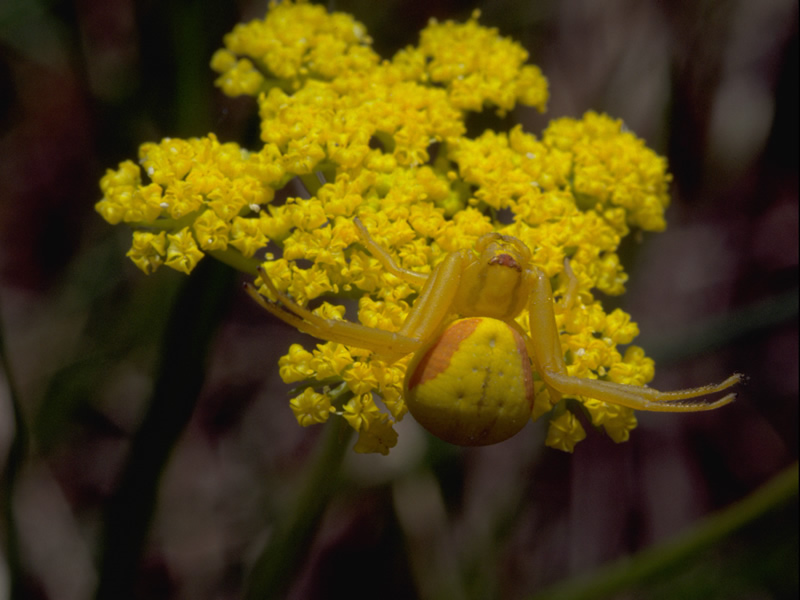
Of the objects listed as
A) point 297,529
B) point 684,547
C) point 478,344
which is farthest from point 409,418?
point 478,344

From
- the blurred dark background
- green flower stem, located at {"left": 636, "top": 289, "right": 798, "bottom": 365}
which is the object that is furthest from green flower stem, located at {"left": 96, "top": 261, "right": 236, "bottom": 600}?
green flower stem, located at {"left": 636, "top": 289, "right": 798, "bottom": 365}

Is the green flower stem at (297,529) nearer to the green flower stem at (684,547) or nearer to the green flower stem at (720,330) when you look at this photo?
the green flower stem at (684,547)

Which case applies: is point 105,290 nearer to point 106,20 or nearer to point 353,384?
point 106,20

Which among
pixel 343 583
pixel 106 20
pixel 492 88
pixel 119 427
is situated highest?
pixel 492 88

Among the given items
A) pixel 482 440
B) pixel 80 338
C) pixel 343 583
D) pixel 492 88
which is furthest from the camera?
pixel 343 583

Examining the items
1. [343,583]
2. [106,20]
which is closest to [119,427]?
[343,583]

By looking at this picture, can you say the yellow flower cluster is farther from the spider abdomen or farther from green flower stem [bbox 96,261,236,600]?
green flower stem [bbox 96,261,236,600]

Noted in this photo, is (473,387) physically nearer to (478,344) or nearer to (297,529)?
(478,344)
